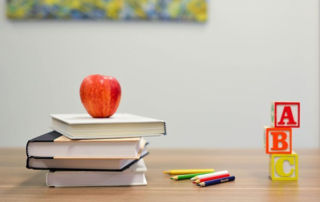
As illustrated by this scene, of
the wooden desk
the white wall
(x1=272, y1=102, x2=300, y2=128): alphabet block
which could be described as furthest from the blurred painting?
(x1=272, y1=102, x2=300, y2=128): alphabet block

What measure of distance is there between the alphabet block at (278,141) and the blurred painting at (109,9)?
164 cm

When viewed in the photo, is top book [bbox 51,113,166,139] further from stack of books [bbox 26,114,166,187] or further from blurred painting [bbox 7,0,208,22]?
blurred painting [bbox 7,0,208,22]

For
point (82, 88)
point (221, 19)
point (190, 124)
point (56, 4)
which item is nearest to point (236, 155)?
point (82, 88)

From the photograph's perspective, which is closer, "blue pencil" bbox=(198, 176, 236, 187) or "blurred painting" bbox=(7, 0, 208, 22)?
"blue pencil" bbox=(198, 176, 236, 187)

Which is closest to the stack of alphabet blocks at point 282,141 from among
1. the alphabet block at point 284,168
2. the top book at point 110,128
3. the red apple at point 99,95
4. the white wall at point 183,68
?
the alphabet block at point 284,168

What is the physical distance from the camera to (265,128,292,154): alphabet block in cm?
73

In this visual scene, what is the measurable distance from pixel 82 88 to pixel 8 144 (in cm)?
168

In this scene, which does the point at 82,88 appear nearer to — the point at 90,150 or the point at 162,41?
the point at 90,150

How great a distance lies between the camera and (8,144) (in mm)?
2299

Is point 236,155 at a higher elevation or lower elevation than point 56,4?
lower

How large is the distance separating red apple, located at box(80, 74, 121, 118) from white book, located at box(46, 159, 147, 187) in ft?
0.54

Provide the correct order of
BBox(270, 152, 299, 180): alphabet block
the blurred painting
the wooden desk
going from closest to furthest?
the wooden desk < BBox(270, 152, 299, 180): alphabet block < the blurred painting

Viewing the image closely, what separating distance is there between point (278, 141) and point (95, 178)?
1.15 feet

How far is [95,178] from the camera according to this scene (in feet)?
2.22
